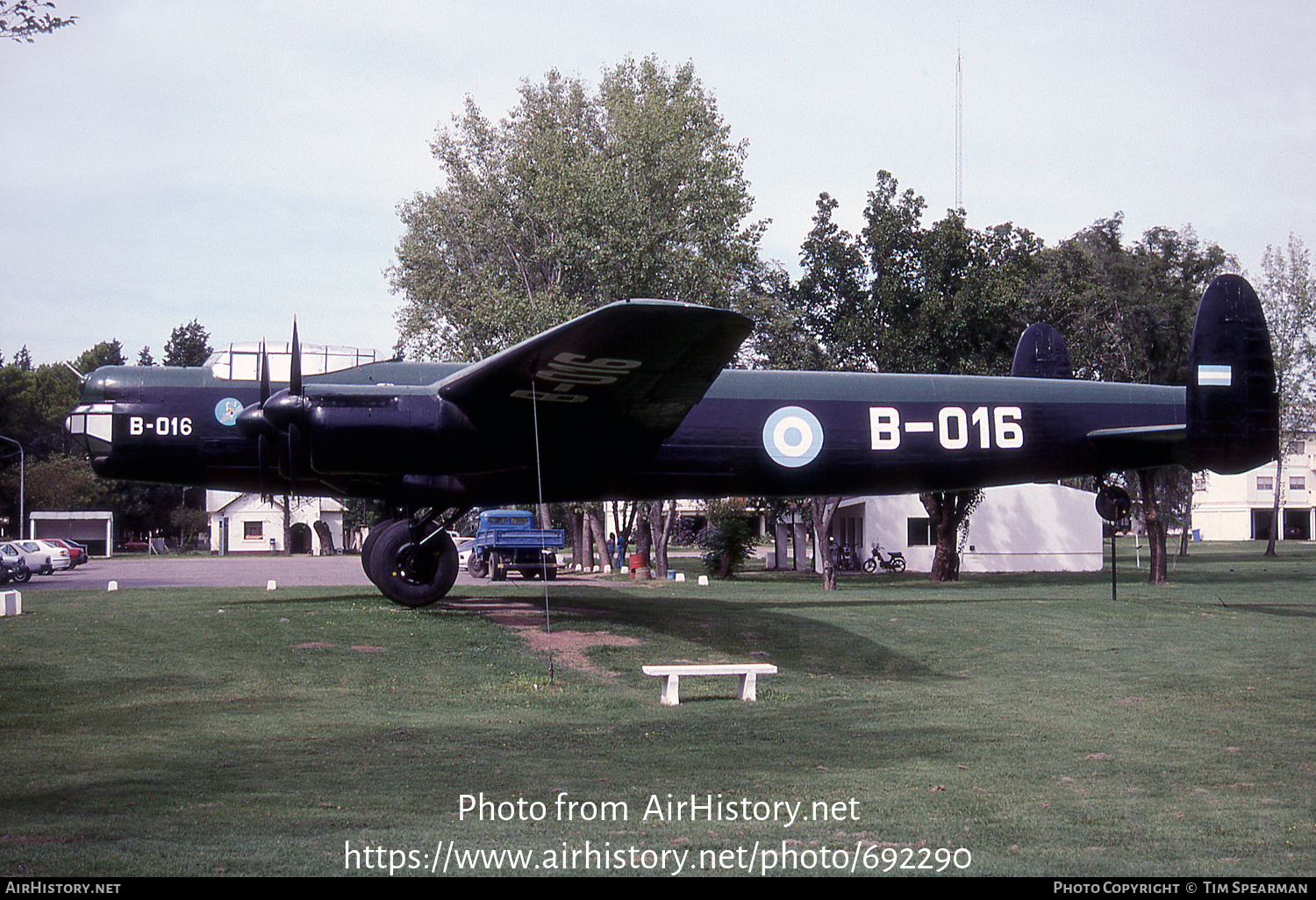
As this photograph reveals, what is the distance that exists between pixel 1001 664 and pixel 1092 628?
14.1 ft

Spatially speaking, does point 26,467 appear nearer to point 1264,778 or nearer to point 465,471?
point 465,471

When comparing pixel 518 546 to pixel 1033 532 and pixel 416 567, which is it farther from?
pixel 1033 532

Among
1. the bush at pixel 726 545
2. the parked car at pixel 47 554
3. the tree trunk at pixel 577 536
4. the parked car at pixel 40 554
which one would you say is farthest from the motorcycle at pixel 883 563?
the parked car at pixel 47 554

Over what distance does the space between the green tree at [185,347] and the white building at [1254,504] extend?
3473 inches

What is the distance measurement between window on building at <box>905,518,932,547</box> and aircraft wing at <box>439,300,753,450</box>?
102 ft

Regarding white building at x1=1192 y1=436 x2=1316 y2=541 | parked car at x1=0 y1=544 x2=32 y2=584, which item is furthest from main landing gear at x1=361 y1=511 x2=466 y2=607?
white building at x1=1192 y1=436 x2=1316 y2=541

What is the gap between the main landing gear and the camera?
16719 mm

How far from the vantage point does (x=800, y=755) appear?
9.13 metres

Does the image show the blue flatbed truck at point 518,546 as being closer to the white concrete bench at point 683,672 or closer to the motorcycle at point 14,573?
the motorcycle at point 14,573

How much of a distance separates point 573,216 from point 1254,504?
85.5 metres

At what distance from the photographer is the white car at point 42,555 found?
38750 mm

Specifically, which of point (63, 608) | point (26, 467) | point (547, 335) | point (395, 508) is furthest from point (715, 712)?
point (26, 467)

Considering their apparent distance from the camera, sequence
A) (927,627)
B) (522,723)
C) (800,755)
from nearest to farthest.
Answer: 1. (800,755)
2. (522,723)
3. (927,627)

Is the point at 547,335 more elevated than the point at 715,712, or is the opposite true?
the point at 547,335
